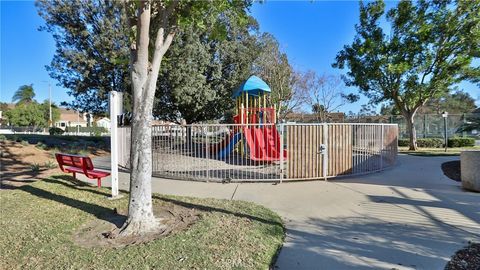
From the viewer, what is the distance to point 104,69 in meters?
19.9

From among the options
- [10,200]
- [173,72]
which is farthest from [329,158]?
[173,72]

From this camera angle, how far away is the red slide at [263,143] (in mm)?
11758

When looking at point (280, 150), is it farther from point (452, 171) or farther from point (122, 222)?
point (452, 171)

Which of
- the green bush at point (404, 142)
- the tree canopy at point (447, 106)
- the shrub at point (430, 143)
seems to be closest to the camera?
the shrub at point (430, 143)

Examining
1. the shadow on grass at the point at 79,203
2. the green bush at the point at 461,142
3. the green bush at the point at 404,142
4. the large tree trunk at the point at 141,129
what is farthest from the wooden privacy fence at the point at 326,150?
the green bush at the point at 461,142

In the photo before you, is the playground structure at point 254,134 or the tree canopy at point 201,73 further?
the tree canopy at point 201,73

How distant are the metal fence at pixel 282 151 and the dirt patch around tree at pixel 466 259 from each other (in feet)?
16.5

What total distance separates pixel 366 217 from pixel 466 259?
6.15 ft

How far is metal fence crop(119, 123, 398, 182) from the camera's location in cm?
911

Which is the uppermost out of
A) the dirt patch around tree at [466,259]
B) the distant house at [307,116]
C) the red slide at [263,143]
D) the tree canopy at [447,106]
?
the tree canopy at [447,106]

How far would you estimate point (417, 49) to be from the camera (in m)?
18.3

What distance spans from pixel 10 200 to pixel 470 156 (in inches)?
428

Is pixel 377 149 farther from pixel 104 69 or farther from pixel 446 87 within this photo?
pixel 104 69

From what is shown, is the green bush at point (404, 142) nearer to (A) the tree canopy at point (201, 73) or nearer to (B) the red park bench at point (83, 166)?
(A) the tree canopy at point (201, 73)
